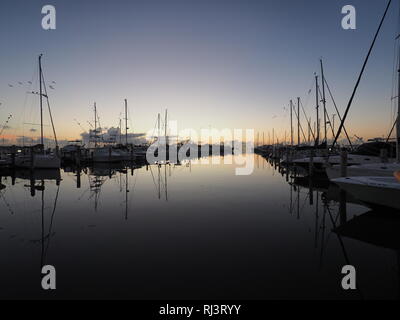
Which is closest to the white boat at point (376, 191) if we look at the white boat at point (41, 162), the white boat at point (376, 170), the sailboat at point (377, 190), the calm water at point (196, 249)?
the sailboat at point (377, 190)

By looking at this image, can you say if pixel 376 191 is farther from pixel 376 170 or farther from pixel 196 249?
pixel 196 249

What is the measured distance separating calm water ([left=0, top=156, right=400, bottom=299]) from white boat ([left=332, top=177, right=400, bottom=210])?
62 centimetres

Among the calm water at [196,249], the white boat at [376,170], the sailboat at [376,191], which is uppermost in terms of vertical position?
the white boat at [376,170]

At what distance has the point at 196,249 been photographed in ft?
23.0

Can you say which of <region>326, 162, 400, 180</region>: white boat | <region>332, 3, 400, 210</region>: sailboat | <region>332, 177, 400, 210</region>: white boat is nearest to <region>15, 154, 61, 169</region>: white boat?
<region>326, 162, 400, 180</region>: white boat

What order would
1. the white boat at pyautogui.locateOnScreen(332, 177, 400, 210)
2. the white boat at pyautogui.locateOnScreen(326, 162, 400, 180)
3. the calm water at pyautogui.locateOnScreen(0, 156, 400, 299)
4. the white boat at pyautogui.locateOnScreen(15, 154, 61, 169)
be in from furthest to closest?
the white boat at pyautogui.locateOnScreen(15, 154, 61, 169), the white boat at pyautogui.locateOnScreen(326, 162, 400, 180), the white boat at pyautogui.locateOnScreen(332, 177, 400, 210), the calm water at pyautogui.locateOnScreen(0, 156, 400, 299)

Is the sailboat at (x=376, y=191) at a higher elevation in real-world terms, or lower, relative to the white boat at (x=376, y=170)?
lower

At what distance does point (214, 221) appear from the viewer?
981 centimetres

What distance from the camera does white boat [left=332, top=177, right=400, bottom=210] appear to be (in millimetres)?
Result: 9305

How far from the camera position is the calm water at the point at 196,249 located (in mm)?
5086

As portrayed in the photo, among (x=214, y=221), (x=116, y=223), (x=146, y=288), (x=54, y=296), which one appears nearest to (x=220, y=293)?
(x=146, y=288)

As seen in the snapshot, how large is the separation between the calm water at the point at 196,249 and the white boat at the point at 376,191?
0.62m

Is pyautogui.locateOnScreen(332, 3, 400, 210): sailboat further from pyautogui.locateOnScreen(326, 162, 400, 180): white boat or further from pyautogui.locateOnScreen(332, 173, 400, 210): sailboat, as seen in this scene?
pyautogui.locateOnScreen(326, 162, 400, 180): white boat

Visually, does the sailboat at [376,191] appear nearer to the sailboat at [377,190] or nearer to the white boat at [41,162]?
the sailboat at [377,190]
